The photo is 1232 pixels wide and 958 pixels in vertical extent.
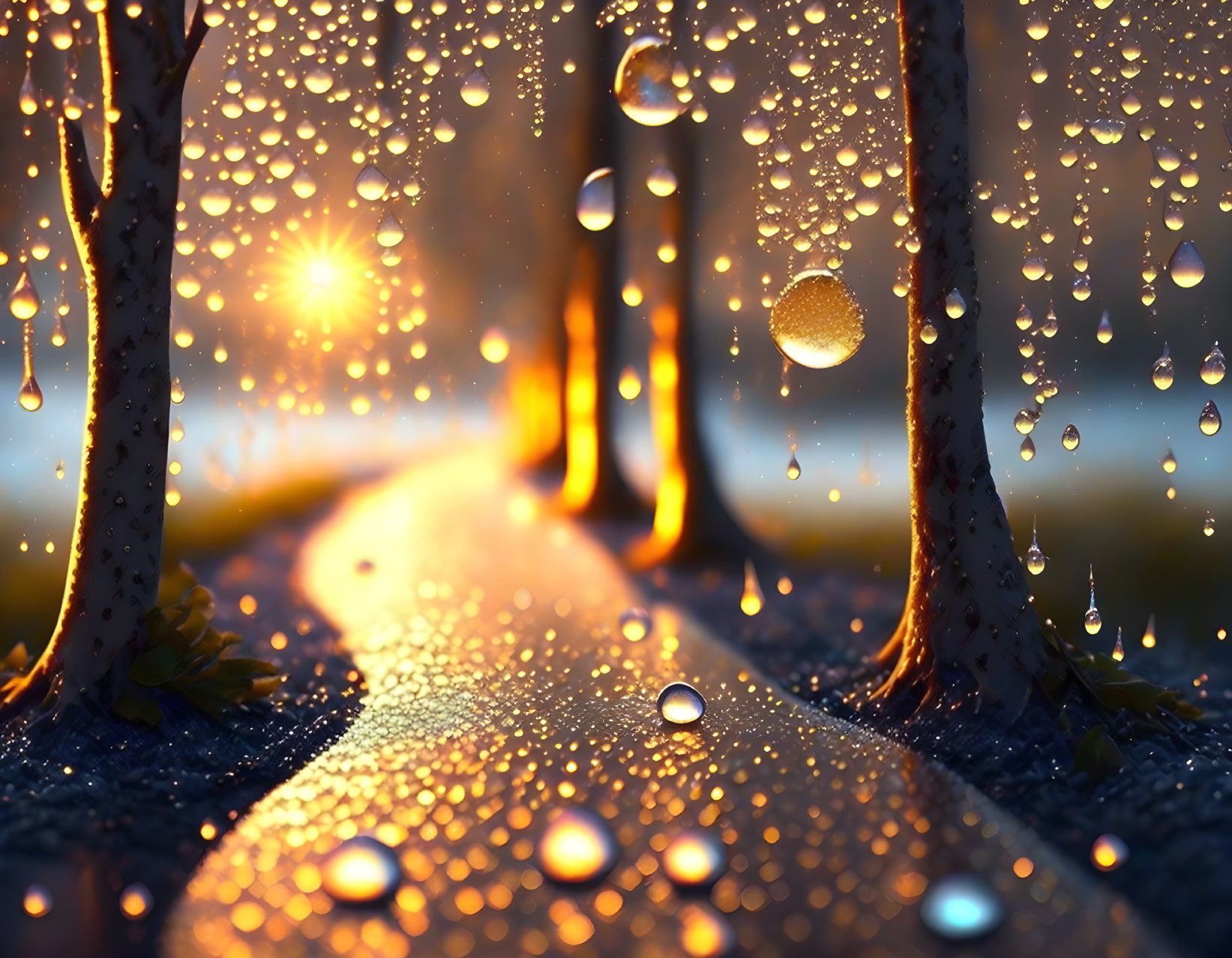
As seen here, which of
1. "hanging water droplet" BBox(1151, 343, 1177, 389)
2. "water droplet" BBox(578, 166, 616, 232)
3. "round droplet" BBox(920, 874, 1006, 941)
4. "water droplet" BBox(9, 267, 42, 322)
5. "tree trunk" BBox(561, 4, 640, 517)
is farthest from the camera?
"tree trunk" BBox(561, 4, 640, 517)

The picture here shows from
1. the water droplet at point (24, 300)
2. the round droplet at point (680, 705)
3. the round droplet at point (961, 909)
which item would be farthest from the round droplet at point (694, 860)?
the water droplet at point (24, 300)

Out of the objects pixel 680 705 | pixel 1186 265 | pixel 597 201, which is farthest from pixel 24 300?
pixel 1186 265

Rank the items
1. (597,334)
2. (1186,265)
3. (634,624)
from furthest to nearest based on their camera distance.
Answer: (597,334) < (634,624) < (1186,265)

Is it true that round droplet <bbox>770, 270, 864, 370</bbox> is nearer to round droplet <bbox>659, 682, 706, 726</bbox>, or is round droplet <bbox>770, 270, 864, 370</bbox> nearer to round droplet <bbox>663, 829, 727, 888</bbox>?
round droplet <bbox>659, 682, 706, 726</bbox>

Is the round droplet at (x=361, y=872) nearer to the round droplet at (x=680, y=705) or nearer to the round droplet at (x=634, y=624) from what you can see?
the round droplet at (x=680, y=705)

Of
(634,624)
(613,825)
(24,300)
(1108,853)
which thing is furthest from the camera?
(634,624)

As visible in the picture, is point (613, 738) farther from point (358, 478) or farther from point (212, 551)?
point (358, 478)

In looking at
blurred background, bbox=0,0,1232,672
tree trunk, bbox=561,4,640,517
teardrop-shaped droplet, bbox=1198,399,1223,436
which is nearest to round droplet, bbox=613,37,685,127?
blurred background, bbox=0,0,1232,672

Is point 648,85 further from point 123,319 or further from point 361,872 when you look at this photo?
point 361,872
